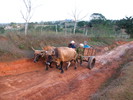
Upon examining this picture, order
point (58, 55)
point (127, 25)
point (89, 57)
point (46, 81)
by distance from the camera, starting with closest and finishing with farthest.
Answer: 1. point (46, 81)
2. point (58, 55)
3. point (89, 57)
4. point (127, 25)

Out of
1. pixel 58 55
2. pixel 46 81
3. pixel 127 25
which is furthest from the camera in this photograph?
pixel 127 25

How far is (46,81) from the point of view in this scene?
8.46m

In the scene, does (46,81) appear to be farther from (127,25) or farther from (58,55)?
(127,25)

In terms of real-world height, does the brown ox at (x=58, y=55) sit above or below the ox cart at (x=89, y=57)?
above

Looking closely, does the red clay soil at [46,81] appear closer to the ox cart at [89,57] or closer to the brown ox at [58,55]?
the ox cart at [89,57]

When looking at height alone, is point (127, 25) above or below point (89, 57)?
above

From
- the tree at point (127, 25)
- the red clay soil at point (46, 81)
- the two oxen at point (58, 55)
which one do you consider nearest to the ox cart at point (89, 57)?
the red clay soil at point (46, 81)

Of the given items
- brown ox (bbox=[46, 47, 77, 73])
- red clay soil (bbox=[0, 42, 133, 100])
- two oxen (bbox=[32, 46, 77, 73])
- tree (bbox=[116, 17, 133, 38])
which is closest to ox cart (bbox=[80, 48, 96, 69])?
red clay soil (bbox=[0, 42, 133, 100])

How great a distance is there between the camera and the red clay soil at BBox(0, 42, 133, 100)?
6.96 m

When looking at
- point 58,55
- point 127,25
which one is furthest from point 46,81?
point 127,25

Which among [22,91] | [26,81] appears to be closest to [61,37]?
[26,81]

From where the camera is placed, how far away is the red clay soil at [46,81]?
696cm

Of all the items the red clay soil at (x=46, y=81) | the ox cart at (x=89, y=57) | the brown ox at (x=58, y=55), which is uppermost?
the brown ox at (x=58, y=55)

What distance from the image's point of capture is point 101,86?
8.35 m
